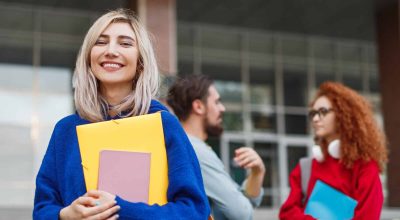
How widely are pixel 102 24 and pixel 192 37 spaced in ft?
49.1

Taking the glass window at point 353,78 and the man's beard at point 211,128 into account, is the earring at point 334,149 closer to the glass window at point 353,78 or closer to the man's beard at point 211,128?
the man's beard at point 211,128

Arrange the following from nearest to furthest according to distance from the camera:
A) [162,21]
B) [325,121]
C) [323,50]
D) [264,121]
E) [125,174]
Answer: [125,174]
[325,121]
[162,21]
[264,121]
[323,50]

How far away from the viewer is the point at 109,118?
2.01 metres

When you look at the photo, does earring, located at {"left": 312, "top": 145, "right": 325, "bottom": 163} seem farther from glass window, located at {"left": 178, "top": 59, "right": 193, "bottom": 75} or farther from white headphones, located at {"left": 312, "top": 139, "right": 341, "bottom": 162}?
glass window, located at {"left": 178, "top": 59, "right": 193, "bottom": 75}

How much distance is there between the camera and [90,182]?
1819 millimetres

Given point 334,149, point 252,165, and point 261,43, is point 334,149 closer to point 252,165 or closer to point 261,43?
point 252,165

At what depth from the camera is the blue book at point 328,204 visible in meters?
3.24

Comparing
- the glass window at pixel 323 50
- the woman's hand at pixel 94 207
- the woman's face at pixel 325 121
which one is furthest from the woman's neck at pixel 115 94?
the glass window at pixel 323 50

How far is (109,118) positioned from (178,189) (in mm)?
366

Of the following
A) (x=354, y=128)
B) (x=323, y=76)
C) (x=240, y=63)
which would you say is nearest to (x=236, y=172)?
(x=240, y=63)

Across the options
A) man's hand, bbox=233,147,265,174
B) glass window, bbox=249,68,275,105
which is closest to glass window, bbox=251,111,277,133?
glass window, bbox=249,68,275,105

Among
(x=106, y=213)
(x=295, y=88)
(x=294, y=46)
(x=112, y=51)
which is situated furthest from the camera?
(x=295, y=88)

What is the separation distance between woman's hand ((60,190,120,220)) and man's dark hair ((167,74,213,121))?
1.87 meters

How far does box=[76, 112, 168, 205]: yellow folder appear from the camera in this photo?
184cm
